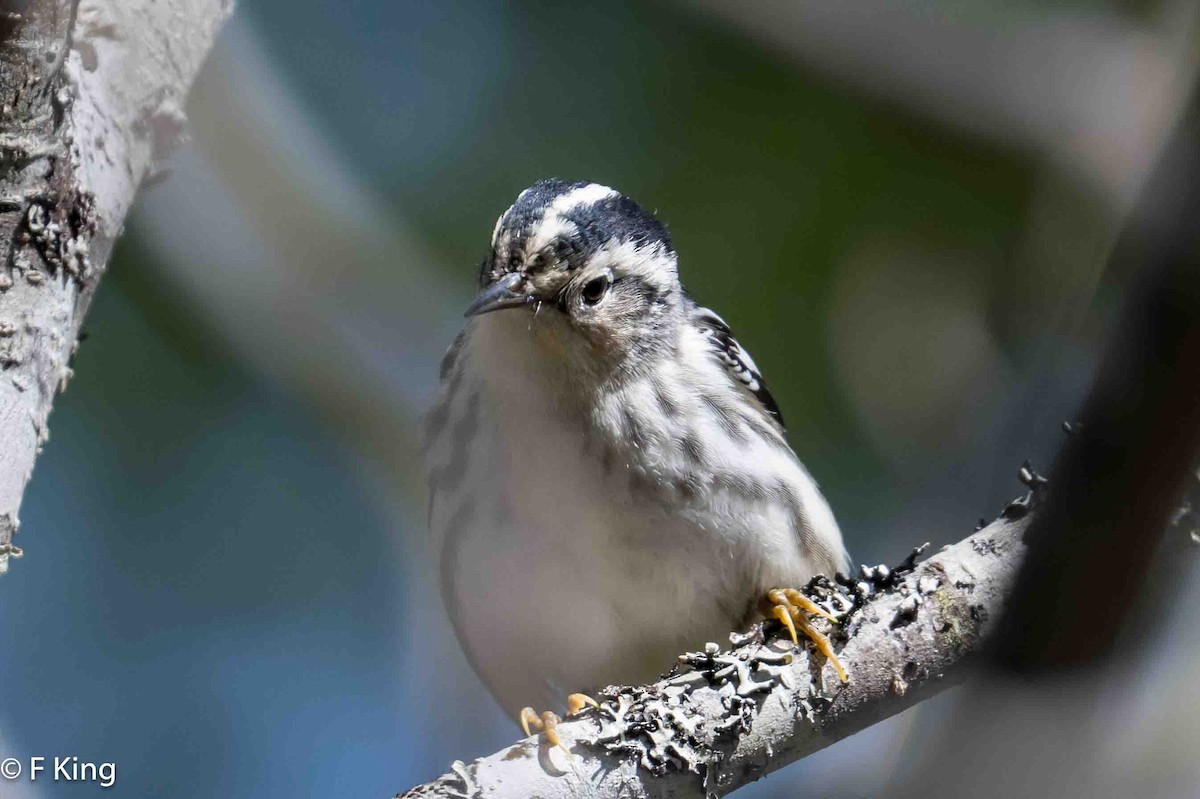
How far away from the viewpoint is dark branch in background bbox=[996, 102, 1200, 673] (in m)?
0.94

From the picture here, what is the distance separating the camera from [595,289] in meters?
3.23

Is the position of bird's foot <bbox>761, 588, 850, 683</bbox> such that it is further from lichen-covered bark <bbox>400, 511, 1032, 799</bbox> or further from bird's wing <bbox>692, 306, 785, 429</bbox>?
bird's wing <bbox>692, 306, 785, 429</bbox>

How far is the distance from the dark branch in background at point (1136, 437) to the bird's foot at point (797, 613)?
1.45m

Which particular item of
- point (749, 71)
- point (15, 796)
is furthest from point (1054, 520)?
point (749, 71)

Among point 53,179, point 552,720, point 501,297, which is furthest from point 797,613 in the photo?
point 53,179

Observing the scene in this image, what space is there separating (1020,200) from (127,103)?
3.03m

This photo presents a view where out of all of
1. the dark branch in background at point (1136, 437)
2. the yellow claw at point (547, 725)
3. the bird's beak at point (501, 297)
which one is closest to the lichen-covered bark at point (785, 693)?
the yellow claw at point (547, 725)

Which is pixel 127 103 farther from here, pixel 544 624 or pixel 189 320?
pixel 189 320

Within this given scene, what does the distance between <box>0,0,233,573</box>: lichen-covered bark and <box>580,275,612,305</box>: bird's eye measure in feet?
3.68

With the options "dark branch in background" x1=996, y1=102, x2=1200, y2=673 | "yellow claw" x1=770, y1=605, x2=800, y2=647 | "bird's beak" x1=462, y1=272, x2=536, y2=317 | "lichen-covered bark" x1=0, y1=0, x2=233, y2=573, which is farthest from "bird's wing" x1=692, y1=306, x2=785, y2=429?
"dark branch in background" x1=996, y1=102, x2=1200, y2=673

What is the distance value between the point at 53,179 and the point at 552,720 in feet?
4.49

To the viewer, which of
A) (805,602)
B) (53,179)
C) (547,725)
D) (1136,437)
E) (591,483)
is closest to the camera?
(1136,437)

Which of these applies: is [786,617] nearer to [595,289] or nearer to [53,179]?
[595,289]

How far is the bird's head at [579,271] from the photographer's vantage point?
10.3 ft
